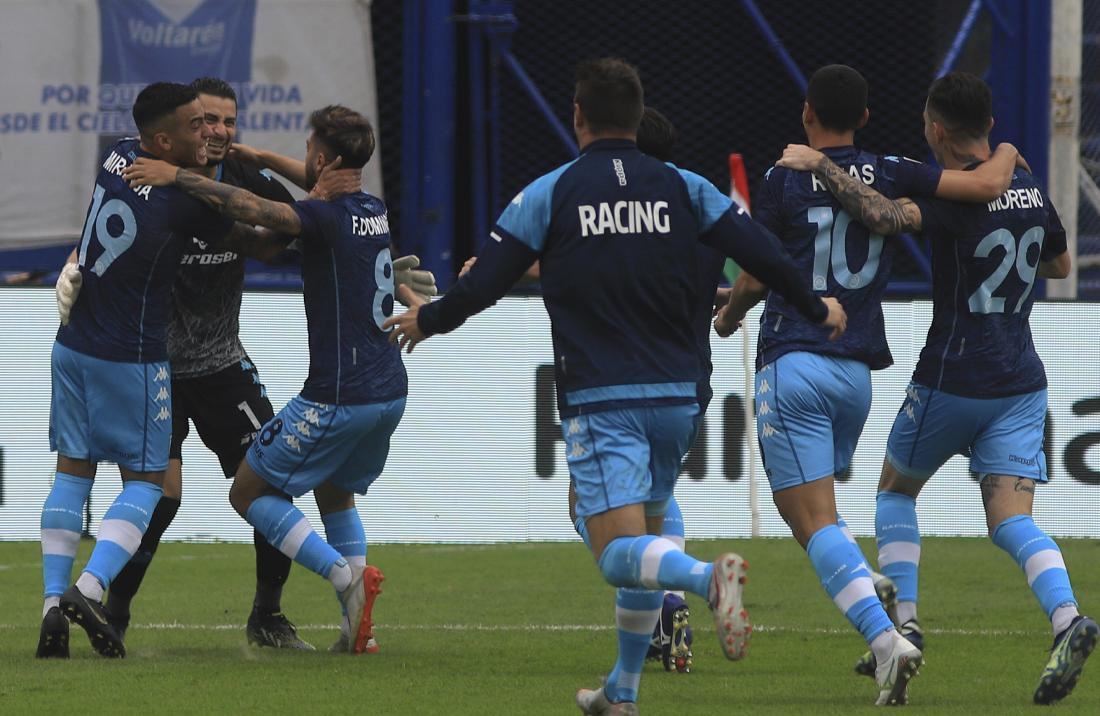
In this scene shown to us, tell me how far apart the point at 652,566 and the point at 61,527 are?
9.36ft

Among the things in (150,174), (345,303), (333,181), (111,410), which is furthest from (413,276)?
(111,410)

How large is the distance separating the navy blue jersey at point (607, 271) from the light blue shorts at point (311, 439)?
1604mm

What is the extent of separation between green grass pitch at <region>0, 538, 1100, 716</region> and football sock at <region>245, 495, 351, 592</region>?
12.9 inches

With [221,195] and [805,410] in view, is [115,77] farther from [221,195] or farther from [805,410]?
[805,410]

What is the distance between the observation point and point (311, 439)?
6832 mm

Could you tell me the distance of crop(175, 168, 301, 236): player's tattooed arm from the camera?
21.6 feet

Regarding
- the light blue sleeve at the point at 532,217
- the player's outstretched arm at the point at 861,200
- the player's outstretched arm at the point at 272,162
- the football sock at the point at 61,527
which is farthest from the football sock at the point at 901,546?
the football sock at the point at 61,527

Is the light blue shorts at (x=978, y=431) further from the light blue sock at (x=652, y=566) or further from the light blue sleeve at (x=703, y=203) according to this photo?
the light blue sock at (x=652, y=566)

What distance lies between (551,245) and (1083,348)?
717cm

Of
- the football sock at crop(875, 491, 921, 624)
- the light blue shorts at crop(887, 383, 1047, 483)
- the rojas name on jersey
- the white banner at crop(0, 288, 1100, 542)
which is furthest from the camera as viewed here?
the white banner at crop(0, 288, 1100, 542)

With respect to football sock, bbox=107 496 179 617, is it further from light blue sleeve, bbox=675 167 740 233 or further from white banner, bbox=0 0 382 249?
white banner, bbox=0 0 382 249

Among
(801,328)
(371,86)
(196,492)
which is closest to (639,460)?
(801,328)

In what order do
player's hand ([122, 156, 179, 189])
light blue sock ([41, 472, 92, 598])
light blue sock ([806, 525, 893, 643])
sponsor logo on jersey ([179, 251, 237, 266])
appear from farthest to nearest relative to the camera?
sponsor logo on jersey ([179, 251, 237, 266])
light blue sock ([41, 472, 92, 598])
player's hand ([122, 156, 179, 189])
light blue sock ([806, 525, 893, 643])

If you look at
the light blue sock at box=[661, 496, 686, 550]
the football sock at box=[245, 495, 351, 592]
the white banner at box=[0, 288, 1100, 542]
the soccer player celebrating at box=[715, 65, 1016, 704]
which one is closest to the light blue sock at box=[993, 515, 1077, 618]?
the soccer player celebrating at box=[715, 65, 1016, 704]
